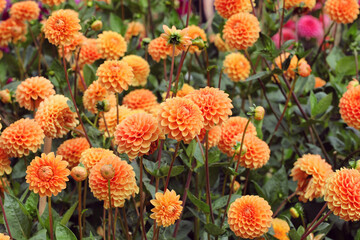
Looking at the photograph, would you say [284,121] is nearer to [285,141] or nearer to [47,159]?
[285,141]

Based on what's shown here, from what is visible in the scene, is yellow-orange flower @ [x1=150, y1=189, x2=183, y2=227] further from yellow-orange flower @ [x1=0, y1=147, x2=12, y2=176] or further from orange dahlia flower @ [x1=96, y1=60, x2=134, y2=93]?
yellow-orange flower @ [x1=0, y1=147, x2=12, y2=176]

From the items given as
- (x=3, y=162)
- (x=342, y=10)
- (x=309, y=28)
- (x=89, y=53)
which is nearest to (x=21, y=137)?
(x=3, y=162)

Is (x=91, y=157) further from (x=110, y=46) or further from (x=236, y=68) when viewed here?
(x=236, y=68)

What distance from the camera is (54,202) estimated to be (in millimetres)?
1095

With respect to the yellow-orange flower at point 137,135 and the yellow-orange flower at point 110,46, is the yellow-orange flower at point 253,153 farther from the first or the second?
the yellow-orange flower at point 110,46

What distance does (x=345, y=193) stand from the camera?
747 millimetres

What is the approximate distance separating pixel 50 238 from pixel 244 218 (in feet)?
1.23

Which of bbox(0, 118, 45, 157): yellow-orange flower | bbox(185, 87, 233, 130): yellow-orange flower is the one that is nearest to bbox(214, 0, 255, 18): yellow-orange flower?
bbox(185, 87, 233, 130): yellow-orange flower

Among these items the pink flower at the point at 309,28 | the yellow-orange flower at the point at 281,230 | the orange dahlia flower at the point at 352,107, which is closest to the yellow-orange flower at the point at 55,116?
the yellow-orange flower at the point at 281,230

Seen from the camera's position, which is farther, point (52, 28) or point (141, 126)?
point (52, 28)

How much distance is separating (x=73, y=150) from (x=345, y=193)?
0.57 m

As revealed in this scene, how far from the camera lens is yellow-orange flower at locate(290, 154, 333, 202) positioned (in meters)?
0.95

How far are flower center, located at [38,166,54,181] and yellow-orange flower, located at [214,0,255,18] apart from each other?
0.69m

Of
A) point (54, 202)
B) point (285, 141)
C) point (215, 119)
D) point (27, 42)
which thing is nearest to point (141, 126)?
point (215, 119)
